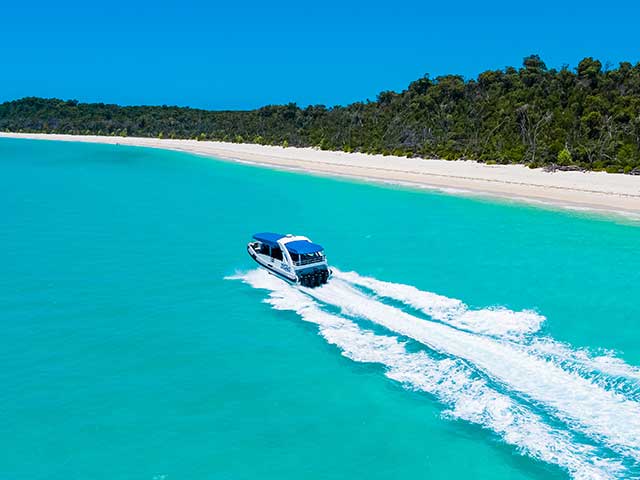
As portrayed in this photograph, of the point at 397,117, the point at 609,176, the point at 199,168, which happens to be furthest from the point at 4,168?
the point at 609,176

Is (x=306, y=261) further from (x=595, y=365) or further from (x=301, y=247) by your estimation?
(x=595, y=365)

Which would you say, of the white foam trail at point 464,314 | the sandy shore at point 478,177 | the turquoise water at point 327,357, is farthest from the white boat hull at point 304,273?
the sandy shore at point 478,177

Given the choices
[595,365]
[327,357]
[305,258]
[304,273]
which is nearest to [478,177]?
[305,258]

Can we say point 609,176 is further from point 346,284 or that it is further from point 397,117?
point 397,117

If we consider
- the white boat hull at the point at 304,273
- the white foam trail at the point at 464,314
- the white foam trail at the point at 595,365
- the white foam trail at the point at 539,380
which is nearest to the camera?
the white foam trail at the point at 539,380

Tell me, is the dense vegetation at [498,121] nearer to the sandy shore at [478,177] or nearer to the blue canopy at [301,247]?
the sandy shore at [478,177]

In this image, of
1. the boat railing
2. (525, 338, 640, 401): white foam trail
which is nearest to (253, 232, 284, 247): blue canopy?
the boat railing
